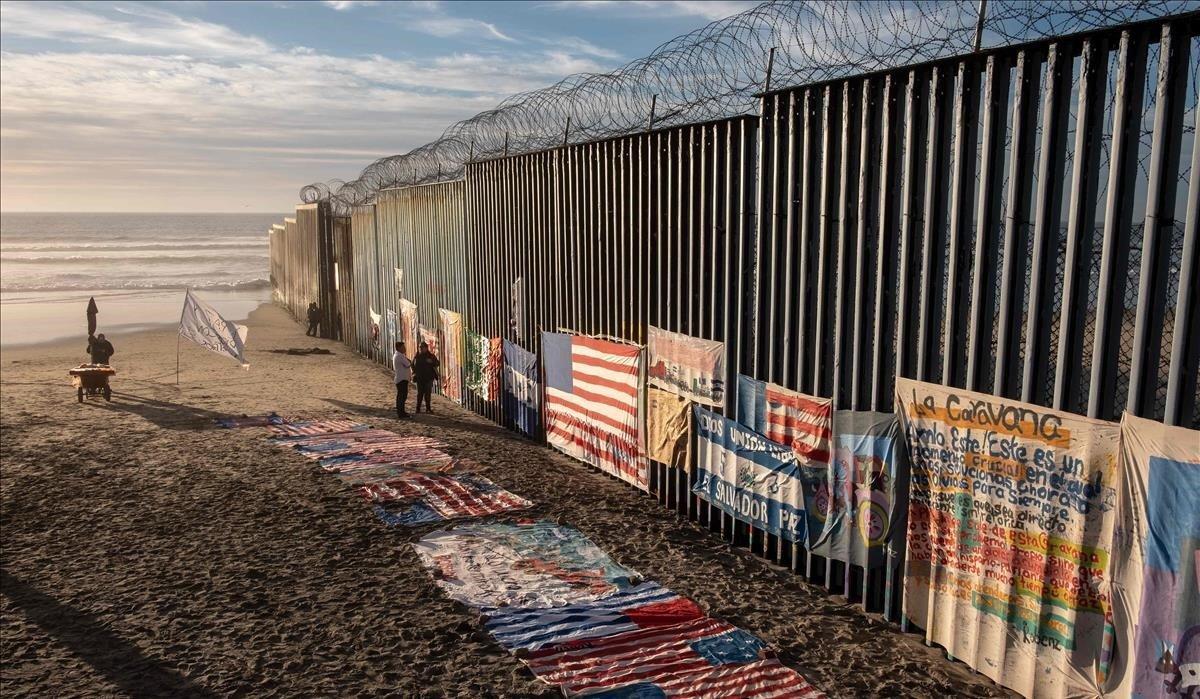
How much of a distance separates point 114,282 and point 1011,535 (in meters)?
71.2

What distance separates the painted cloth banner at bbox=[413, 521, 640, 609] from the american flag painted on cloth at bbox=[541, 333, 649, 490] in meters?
2.18

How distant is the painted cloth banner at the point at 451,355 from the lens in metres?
20.1

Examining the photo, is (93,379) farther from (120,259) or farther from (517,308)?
(120,259)

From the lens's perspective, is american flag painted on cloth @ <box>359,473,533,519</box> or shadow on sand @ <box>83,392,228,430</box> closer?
american flag painted on cloth @ <box>359,473,533,519</box>

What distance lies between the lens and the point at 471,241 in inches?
744

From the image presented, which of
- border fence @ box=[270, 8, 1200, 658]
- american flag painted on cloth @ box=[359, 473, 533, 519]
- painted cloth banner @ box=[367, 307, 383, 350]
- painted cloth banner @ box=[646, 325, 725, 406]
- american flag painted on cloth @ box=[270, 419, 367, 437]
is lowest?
american flag painted on cloth @ box=[270, 419, 367, 437]

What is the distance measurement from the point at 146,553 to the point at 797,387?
25.7 ft

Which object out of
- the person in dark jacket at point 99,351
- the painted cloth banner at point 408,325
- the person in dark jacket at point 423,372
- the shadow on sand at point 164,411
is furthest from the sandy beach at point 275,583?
the painted cloth banner at point 408,325

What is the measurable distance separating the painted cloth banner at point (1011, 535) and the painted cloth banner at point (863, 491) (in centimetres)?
17

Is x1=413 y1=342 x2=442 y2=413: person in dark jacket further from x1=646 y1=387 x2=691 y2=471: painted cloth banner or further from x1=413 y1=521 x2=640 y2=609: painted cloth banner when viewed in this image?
x1=413 y1=521 x2=640 y2=609: painted cloth banner

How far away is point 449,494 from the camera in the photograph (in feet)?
40.2

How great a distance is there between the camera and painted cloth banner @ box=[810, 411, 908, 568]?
7785 mm

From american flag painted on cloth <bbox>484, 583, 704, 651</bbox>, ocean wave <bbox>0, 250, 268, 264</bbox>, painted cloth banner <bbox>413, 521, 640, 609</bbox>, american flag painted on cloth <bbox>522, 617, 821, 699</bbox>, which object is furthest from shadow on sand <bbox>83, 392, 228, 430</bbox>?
ocean wave <bbox>0, 250, 268, 264</bbox>

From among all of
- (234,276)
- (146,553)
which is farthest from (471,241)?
(234,276)
